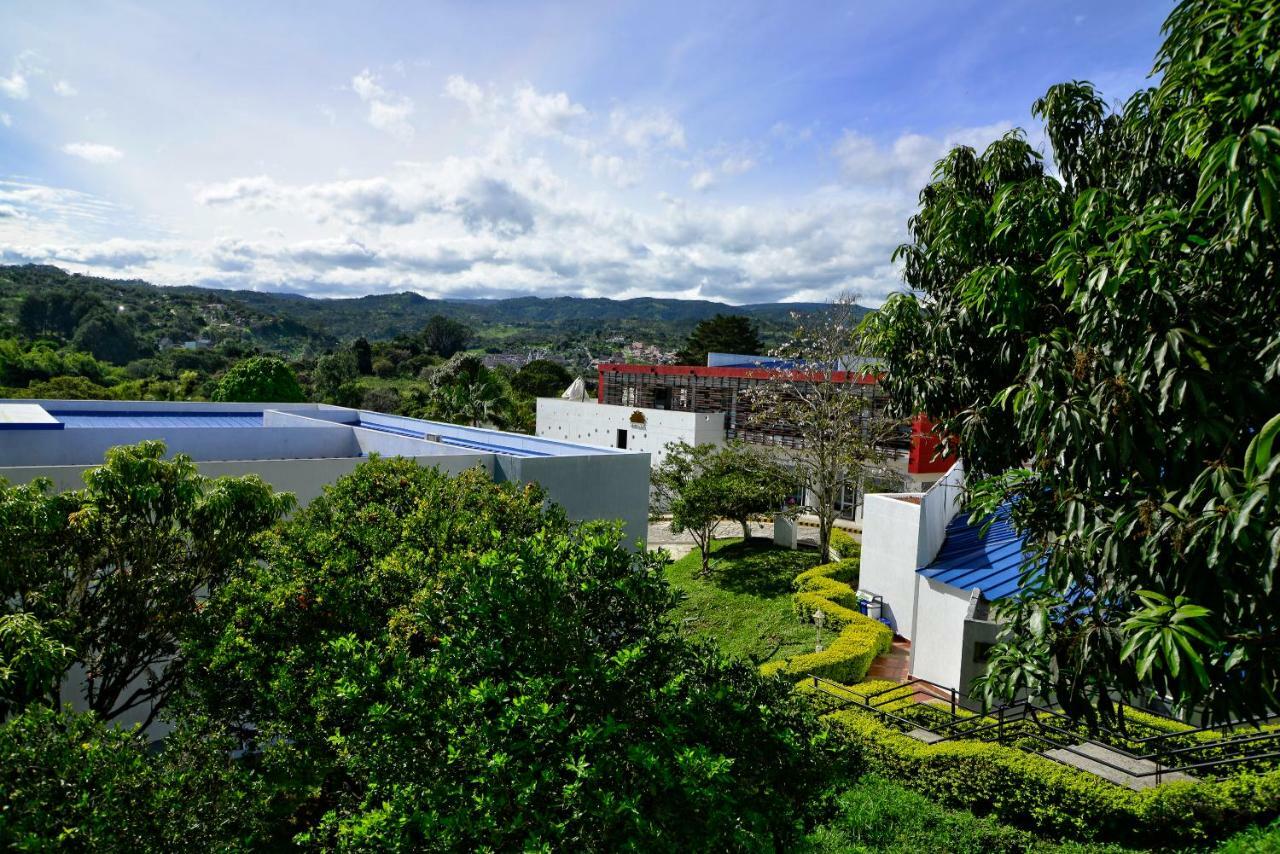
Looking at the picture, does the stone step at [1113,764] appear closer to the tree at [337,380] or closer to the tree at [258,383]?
the tree at [258,383]

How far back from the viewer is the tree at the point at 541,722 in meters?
4.18

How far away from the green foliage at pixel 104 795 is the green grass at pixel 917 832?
17.1 feet

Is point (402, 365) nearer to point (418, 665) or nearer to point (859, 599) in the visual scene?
point (859, 599)

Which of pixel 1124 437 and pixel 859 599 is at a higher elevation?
pixel 1124 437

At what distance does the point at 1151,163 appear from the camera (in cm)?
593

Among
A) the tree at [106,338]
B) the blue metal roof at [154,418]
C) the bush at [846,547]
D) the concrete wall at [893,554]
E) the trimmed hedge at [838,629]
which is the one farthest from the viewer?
the tree at [106,338]

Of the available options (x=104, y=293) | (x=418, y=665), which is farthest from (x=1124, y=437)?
(x=104, y=293)

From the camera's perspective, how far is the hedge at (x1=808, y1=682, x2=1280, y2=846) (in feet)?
24.3

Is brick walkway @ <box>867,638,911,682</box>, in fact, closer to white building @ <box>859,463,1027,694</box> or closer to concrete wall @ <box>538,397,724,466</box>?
white building @ <box>859,463,1027,694</box>

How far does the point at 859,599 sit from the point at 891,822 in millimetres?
8705

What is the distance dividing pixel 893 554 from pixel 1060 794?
24.0ft

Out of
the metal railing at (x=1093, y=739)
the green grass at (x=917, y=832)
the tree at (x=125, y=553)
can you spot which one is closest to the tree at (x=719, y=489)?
the metal railing at (x=1093, y=739)

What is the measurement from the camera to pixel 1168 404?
4.39 meters

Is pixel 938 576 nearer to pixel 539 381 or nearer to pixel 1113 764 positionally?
pixel 1113 764
